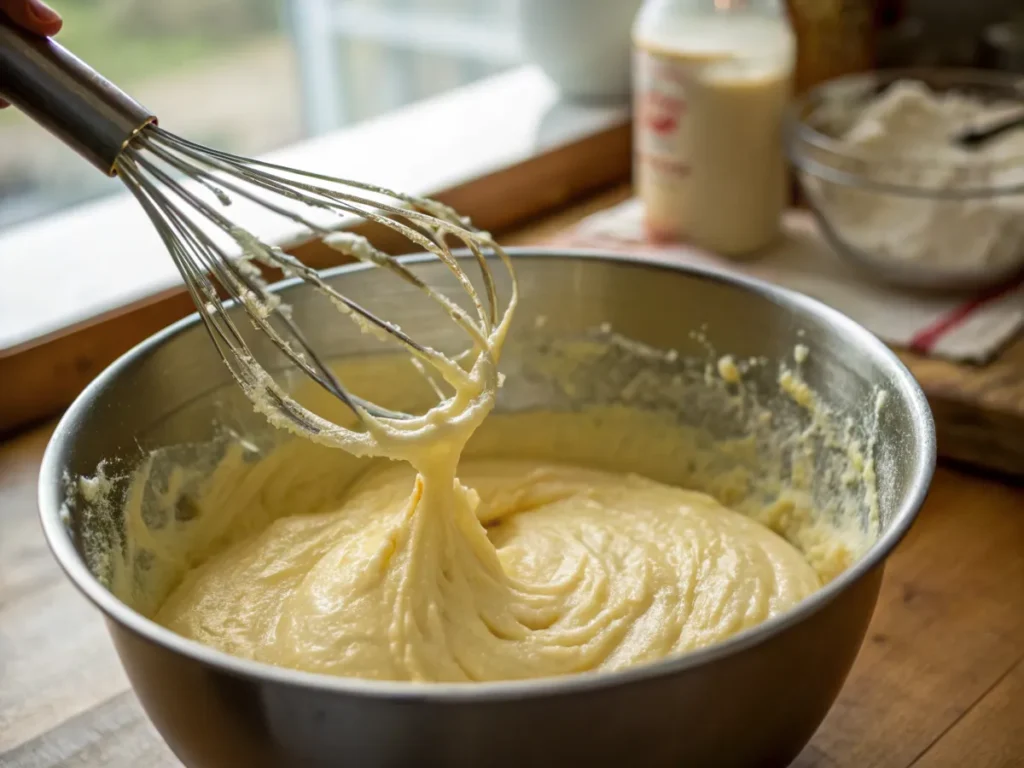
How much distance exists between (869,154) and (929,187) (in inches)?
4.7

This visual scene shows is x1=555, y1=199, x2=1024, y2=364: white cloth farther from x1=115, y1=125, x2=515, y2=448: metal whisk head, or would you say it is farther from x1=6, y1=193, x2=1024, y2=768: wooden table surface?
→ x1=115, y1=125, x2=515, y2=448: metal whisk head

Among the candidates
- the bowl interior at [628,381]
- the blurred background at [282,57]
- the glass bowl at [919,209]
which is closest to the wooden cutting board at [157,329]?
the glass bowl at [919,209]

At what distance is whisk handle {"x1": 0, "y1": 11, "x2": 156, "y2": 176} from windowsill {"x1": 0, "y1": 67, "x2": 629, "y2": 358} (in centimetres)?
47

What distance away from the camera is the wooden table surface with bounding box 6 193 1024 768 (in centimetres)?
73

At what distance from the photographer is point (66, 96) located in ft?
2.03

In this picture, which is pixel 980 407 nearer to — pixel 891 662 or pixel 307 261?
pixel 891 662

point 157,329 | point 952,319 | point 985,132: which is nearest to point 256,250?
point 157,329

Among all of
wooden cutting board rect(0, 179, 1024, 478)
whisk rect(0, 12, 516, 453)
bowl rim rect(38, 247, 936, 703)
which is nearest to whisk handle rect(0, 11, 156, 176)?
whisk rect(0, 12, 516, 453)

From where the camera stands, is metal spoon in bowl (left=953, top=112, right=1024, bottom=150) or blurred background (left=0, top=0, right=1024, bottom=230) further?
blurred background (left=0, top=0, right=1024, bottom=230)

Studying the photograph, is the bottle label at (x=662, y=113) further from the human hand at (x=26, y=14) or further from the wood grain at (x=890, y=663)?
the human hand at (x=26, y=14)

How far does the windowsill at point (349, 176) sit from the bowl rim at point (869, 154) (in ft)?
1.05

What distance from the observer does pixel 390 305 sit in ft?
3.03

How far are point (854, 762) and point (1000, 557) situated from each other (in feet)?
0.94

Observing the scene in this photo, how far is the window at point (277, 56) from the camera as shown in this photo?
1.99 metres
